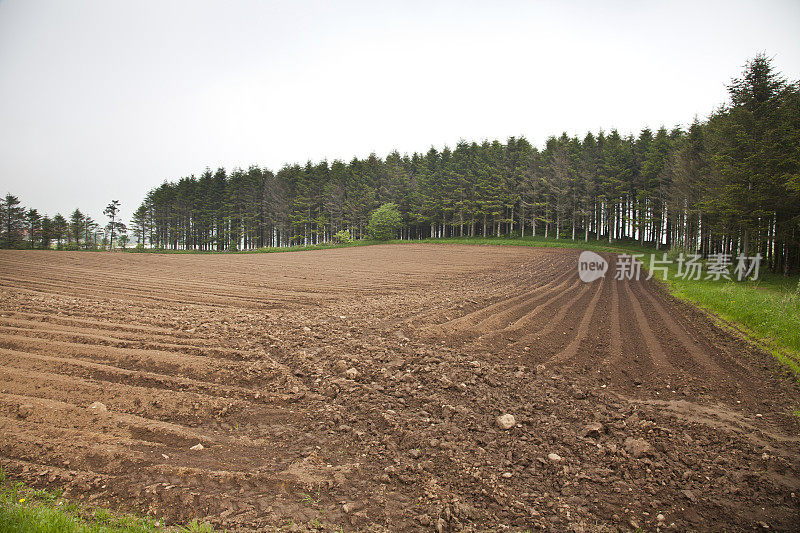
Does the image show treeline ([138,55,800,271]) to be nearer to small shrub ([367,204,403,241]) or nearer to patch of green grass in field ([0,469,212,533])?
small shrub ([367,204,403,241])

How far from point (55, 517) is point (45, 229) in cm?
8434

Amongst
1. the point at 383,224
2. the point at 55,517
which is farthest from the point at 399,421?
the point at 383,224

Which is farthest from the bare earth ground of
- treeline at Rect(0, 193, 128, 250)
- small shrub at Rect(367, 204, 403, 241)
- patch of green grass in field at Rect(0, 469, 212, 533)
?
treeline at Rect(0, 193, 128, 250)

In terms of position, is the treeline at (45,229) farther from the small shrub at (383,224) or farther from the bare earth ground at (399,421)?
the bare earth ground at (399,421)

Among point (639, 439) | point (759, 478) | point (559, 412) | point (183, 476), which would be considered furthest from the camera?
point (559, 412)

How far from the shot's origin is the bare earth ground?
10.3ft

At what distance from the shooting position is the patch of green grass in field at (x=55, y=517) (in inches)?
95.2

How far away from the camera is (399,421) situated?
177 inches

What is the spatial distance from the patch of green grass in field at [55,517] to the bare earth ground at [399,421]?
15cm

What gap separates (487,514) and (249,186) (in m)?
81.9

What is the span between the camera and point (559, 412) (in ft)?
16.0

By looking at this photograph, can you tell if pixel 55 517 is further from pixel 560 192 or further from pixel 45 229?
pixel 45 229

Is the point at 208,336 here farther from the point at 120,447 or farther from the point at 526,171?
the point at 526,171

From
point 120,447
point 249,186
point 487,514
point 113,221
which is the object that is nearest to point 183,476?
point 120,447
